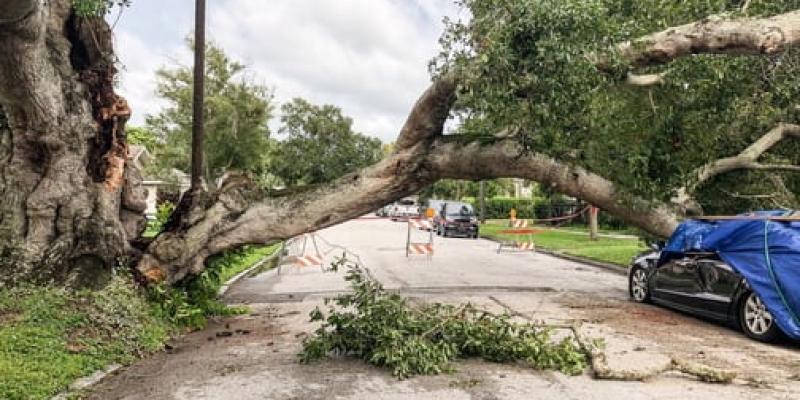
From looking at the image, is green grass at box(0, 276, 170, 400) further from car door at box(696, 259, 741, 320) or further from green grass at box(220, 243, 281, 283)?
car door at box(696, 259, 741, 320)

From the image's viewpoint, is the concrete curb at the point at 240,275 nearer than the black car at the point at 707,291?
No

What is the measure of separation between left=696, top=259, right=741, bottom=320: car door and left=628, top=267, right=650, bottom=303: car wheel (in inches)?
75.4

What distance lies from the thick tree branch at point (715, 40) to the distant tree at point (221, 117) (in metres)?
27.7

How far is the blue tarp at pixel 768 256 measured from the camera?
764 centimetres

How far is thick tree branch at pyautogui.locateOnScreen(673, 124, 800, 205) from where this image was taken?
36.7 feet

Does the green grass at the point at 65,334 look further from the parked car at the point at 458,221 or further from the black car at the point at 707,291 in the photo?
the parked car at the point at 458,221

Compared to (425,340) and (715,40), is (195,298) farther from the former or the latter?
(715,40)

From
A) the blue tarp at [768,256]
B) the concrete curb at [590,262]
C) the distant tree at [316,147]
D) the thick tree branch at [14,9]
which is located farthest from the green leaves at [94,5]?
the distant tree at [316,147]

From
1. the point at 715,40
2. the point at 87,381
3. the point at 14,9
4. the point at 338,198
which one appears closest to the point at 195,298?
the point at 338,198

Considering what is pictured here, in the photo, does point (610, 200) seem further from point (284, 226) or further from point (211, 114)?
point (211, 114)

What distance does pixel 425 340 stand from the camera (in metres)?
6.89

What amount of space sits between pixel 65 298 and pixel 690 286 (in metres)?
8.36

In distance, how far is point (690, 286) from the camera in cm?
951

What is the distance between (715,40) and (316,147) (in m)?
55.9
